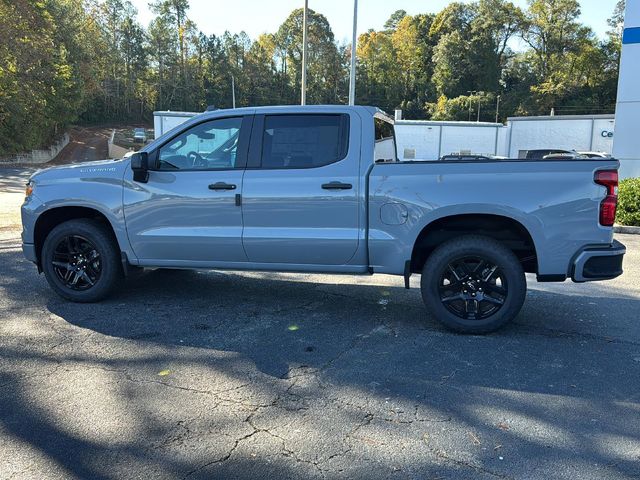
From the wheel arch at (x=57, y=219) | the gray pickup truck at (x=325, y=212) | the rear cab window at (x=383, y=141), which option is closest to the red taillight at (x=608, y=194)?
the gray pickup truck at (x=325, y=212)

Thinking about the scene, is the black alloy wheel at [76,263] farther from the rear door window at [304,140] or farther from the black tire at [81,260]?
the rear door window at [304,140]

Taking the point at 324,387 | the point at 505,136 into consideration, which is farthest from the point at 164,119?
the point at 324,387

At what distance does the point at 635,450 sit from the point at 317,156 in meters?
3.33

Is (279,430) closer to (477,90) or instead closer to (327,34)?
(477,90)

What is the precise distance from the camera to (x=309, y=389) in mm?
3750

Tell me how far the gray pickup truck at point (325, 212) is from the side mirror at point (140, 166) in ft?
0.05

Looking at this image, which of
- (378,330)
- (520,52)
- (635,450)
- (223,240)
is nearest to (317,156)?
(223,240)

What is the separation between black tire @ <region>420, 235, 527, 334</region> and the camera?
15.5ft

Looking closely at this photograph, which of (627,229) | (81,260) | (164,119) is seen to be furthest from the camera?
(164,119)

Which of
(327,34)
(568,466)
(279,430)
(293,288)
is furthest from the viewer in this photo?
(327,34)

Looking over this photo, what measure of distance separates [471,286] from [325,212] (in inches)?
57.2

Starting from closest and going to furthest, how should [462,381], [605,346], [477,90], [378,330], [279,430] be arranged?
[279,430] < [462,381] < [605,346] < [378,330] < [477,90]

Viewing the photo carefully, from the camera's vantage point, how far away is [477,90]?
262 ft

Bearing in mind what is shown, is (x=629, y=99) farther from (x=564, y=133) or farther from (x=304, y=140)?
(x=564, y=133)
